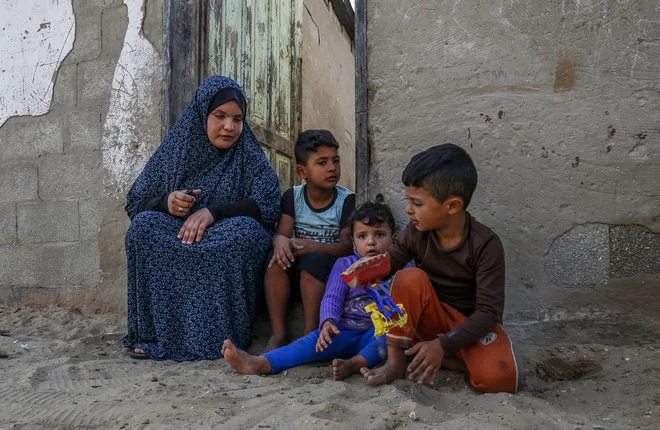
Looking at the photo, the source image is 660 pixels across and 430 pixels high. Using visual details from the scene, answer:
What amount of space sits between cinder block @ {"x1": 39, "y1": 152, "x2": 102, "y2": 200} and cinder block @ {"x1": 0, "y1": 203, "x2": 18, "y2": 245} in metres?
0.29

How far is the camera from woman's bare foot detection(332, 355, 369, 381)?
2287 mm

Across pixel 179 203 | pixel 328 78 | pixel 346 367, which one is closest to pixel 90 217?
pixel 179 203

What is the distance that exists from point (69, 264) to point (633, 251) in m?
3.50

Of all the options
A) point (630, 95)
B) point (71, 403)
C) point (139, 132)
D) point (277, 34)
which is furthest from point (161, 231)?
point (277, 34)

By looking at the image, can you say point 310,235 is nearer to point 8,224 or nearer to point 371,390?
point 371,390

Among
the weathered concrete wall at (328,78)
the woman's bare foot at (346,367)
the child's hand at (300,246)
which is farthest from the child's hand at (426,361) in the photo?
the weathered concrete wall at (328,78)

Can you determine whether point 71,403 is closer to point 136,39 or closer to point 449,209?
point 449,209

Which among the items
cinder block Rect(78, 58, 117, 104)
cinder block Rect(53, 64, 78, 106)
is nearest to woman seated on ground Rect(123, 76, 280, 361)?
cinder block Rect(78, 58, 117, 104)

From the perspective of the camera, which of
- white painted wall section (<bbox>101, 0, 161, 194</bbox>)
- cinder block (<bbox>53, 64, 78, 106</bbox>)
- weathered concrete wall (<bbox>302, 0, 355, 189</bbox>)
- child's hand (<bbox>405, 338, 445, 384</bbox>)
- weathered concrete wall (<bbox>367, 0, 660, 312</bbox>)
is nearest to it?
child's hand (<bbox>405, 338, 445, 384</bbox>)

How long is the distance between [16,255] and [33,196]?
0.45 metres

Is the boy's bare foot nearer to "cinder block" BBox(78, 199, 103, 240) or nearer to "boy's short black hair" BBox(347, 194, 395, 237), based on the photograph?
"boy's short black hair" BBox(347, 194, 395, 237)

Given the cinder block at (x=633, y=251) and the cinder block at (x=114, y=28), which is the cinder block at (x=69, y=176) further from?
the cinder block at (x=633, y=251)

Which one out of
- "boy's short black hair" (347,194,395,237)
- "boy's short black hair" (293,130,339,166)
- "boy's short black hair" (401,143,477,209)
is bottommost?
"boy's short black hair" (347,194,395,237)

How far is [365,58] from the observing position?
325cm
